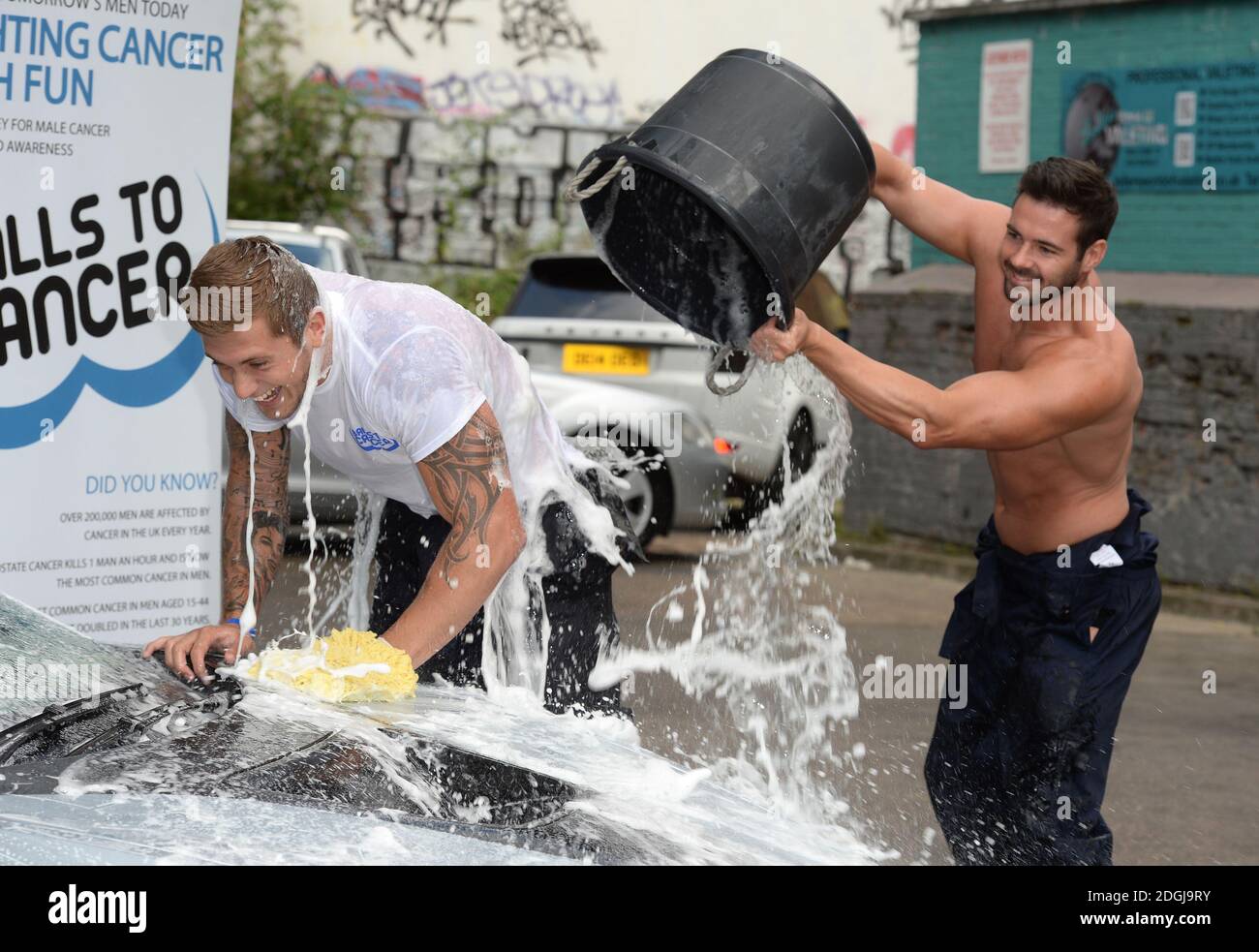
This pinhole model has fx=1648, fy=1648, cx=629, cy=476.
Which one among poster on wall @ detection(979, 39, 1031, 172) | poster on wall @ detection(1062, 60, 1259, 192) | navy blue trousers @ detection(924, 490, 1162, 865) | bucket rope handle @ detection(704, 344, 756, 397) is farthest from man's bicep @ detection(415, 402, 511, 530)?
poster on wall @ detection(979, 39, 1031, 172)

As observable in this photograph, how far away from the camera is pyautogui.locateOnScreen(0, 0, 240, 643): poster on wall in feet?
16.5

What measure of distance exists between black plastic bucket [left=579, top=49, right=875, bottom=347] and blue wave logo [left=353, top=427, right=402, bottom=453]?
673 millimetres

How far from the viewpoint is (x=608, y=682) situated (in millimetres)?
3832

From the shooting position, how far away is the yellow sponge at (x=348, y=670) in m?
2.96

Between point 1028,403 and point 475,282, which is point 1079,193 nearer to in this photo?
point 1028,403

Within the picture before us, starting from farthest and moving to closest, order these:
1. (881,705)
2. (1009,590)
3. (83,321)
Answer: (881,705) < (83,321) < (1009,590)

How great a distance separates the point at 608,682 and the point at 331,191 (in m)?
13.7

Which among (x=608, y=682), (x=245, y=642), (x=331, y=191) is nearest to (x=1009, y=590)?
(x=608, y=682)

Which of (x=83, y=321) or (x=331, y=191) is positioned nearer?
(x=83, y=321)

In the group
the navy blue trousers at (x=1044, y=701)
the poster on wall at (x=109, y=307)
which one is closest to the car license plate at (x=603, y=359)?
the poster on wall at (x=109, y=307)

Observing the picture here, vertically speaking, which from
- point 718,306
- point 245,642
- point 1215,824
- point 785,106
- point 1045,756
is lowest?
point 1215,824

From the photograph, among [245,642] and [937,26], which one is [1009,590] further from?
[937,26]

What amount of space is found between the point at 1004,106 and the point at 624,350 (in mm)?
3269

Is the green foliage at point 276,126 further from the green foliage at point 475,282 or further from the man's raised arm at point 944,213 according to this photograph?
the man's raised arm at point 944,213
